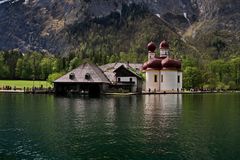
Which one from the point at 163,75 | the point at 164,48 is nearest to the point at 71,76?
the point at 163,75

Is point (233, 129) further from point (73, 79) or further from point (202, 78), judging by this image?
point (202, 78)

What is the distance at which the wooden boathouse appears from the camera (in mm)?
113312

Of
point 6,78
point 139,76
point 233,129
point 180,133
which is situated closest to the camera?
point 180,133

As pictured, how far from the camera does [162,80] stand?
13750 cm

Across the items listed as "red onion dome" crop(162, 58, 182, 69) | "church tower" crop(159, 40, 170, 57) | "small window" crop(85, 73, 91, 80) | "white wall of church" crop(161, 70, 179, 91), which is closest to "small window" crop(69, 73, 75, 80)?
"small window" crop(85, 73, 91, 80)

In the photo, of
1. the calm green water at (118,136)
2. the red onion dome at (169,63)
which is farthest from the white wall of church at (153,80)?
the calm green water at (118,136)

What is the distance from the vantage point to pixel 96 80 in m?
113

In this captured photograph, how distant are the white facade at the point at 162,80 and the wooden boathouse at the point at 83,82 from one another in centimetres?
2303

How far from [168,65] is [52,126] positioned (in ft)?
310

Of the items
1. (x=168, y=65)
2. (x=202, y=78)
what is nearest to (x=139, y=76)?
(x=168, y=65)

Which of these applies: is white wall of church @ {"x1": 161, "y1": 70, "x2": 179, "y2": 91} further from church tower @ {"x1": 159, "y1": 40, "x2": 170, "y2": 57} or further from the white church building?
church tower @ {"x1": 159, "y1": 40, "x2": 170, "y2": 57}

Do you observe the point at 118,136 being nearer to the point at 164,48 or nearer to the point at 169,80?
the point at 169,80

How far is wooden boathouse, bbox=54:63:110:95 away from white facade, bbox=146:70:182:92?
23.0 m

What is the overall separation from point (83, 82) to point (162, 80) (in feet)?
112
